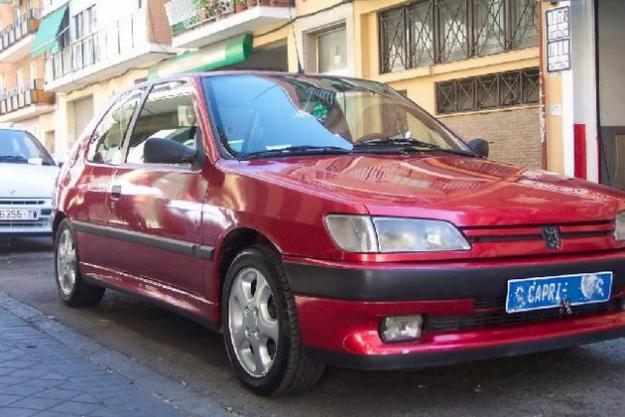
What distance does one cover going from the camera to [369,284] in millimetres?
3230

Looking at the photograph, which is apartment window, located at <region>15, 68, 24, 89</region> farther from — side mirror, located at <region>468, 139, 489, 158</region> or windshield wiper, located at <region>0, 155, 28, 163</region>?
side mirror, located at <region>468, 139, 489, 158</region>

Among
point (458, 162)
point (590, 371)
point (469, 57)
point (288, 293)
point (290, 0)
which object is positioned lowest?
point (590, 371)

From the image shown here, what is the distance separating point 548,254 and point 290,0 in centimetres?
1593

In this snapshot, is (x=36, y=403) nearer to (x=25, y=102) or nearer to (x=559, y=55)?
(x=559, y=55)

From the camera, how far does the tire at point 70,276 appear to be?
19.8 feet

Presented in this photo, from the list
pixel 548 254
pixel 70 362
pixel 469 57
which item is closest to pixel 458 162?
pixel 548 254

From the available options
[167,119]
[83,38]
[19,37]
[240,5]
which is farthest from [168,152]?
[19,37]

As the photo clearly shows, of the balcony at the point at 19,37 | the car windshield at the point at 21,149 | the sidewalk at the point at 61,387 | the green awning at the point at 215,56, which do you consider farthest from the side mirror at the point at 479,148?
the balcony at the point at 19,37

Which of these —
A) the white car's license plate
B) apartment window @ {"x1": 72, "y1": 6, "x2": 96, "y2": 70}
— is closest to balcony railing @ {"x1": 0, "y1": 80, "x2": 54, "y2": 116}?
apartment window @ {"x1": 72, "y1": 6, "x2": 96, "y2": 70}

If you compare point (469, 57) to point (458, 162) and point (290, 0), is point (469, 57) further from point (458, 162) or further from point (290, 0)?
point (458, 162)

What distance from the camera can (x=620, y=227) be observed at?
3.77 metres

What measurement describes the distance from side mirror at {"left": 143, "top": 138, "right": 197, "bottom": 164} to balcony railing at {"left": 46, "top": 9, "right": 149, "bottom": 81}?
68.5ft

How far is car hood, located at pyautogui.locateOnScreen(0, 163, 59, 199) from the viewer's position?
9680mm

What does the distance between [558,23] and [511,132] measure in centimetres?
220
